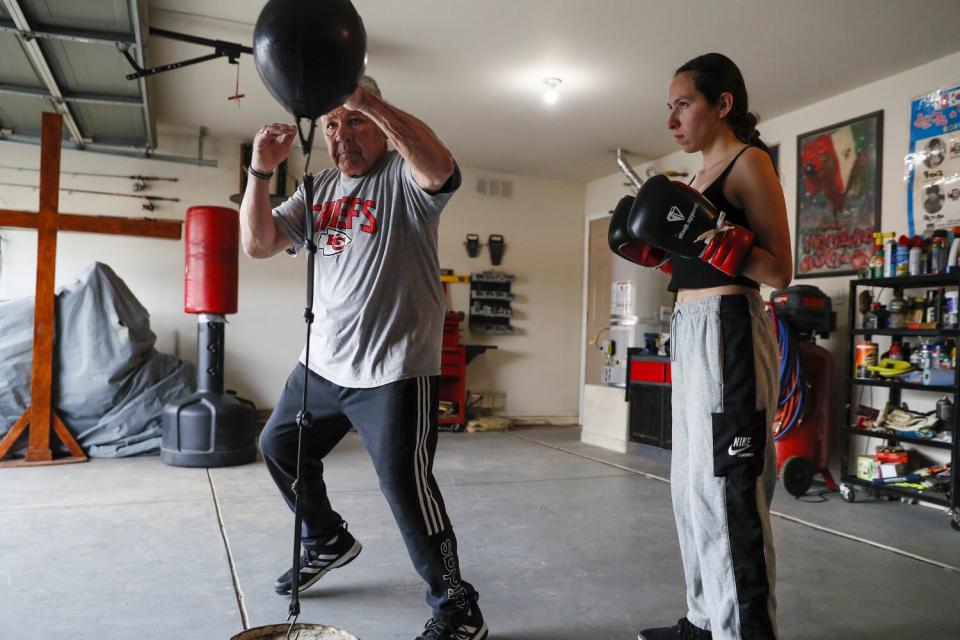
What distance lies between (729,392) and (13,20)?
396 centimetres

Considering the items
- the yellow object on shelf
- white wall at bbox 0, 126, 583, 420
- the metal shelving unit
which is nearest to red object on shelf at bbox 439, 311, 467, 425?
white wall at bbox 0, 126, 583, 420

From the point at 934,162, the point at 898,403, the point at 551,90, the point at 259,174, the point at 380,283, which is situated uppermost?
the point at 551,90

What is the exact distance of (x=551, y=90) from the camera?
4969 millimetres

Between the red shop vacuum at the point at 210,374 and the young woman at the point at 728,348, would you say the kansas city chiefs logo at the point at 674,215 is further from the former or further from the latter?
the red shop vacuum at the point at 210,374

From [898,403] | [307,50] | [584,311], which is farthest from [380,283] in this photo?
[584,311]

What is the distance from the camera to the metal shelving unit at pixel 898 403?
11.5 ft

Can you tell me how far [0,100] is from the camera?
4793 mm

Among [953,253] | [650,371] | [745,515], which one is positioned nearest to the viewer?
[745,515]

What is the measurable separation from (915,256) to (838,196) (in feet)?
3.79

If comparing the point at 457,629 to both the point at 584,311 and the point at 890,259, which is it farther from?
the point at 584,311

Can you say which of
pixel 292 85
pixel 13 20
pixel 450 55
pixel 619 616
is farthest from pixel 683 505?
pixel 13 20

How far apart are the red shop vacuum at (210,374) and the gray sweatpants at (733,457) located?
142 inches

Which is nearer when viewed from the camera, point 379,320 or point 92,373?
point 379,320

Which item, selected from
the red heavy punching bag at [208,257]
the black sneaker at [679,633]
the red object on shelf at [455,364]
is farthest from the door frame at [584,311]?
the black sneaker at [679,633]
